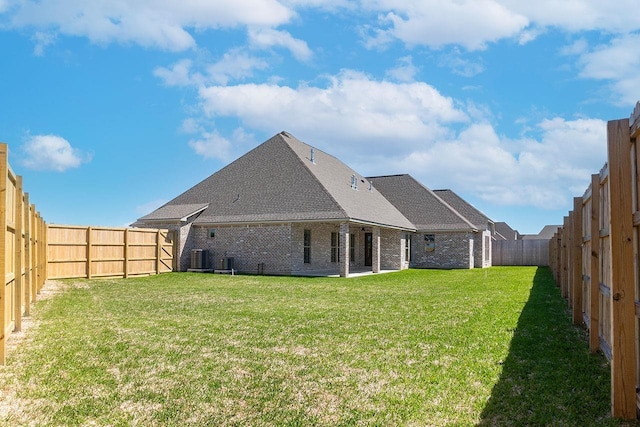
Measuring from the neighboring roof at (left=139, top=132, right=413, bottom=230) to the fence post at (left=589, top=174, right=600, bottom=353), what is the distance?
14.7 m

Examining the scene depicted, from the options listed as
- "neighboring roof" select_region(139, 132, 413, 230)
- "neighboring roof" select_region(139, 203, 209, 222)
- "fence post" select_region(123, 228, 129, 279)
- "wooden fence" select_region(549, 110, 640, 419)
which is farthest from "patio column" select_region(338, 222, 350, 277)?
"wooden fence" select_region(549, 110, 640, 419)

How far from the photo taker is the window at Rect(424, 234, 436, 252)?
31250 mm

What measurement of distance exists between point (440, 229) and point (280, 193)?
1155 cm

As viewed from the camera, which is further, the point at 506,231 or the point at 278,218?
the point at 506,231

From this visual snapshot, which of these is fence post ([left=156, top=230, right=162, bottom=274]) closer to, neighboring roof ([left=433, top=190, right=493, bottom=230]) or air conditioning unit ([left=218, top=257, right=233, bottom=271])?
air conditioning unit ([left=218, top=257, right=233, bottom=271])

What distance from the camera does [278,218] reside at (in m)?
22.9

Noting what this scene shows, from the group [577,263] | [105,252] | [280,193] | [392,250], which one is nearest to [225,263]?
[280,193]

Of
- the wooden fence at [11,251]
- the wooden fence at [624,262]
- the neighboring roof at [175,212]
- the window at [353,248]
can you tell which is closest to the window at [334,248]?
the window at [353,248]

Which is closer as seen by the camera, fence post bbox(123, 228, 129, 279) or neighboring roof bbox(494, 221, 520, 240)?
fence post bbox(123, 228, 129, 279)

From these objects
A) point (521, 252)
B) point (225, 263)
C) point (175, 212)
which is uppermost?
point (175, 212)

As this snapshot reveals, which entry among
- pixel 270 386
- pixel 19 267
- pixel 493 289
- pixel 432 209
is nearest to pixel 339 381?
pixel 270 386

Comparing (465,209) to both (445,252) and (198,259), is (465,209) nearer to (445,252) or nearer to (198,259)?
(445,252)

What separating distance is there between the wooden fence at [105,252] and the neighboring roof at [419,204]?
16.0 m

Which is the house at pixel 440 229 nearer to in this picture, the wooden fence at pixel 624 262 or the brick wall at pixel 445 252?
the brick wall at pixel 445 252
